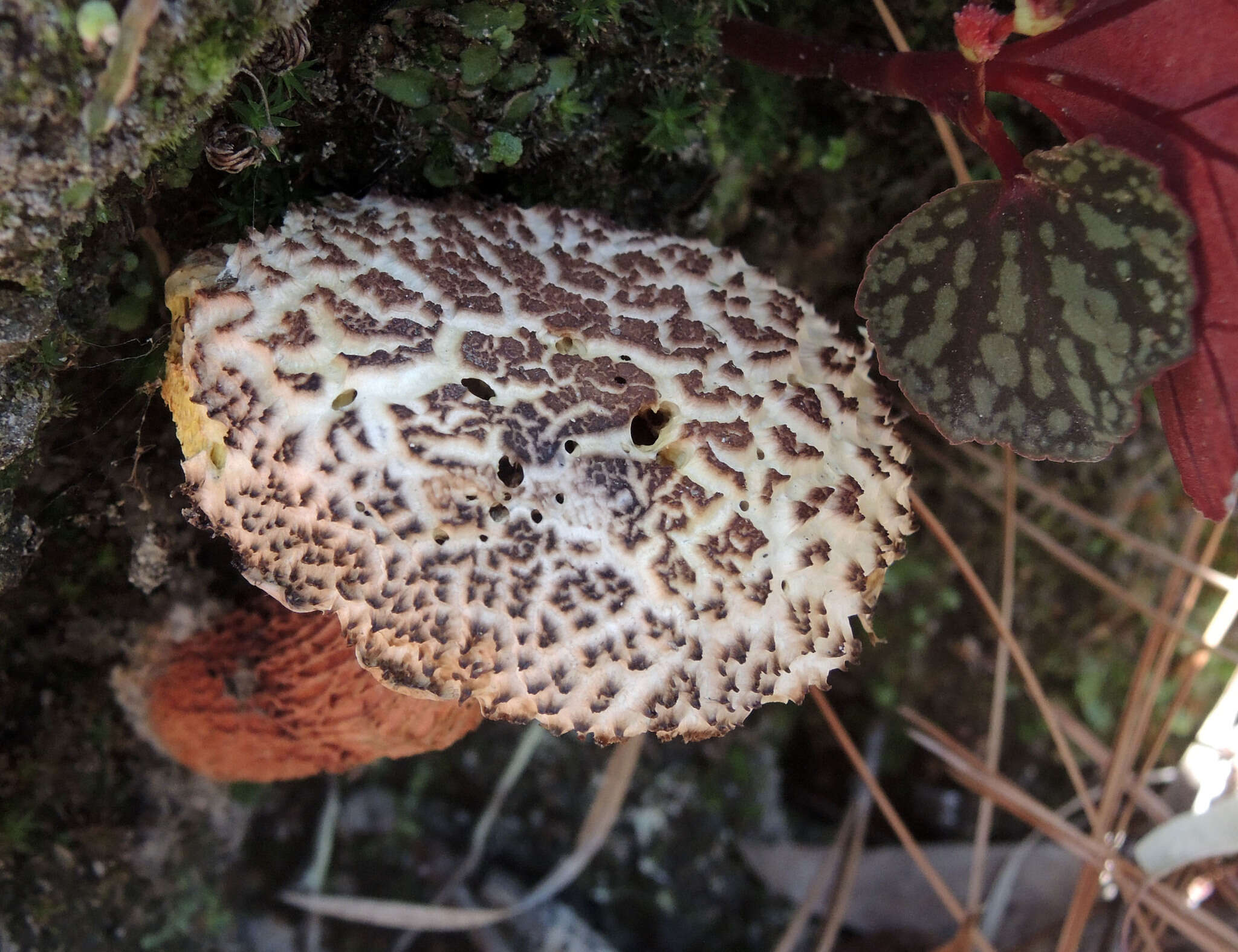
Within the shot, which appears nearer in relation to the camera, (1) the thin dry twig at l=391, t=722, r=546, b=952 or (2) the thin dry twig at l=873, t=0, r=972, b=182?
(2) the thin dry twig at l=873, t=0, r=972, b=182

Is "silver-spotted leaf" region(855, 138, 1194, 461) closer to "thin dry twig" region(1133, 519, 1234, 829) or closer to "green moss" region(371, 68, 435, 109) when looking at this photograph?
"green moss" region(371, 68, 435, 109)

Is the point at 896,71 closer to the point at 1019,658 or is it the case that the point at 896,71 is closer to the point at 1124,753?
the point at 1019,658

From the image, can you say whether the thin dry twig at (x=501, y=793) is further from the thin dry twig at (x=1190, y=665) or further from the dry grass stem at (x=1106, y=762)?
the thin dry twig at (x=1190, y=665)

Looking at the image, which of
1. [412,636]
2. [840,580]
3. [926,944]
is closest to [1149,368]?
[840,580]

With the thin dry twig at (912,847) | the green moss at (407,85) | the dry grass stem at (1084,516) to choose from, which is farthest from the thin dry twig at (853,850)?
the green moss at (407,85)

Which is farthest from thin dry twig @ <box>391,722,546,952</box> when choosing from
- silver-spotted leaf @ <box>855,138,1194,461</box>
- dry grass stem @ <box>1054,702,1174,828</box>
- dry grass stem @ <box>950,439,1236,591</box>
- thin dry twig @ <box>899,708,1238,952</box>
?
silver-spotted leaf @ <box>855,138,1194,461</box>

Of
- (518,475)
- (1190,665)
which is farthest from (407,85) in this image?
(1190,665)
